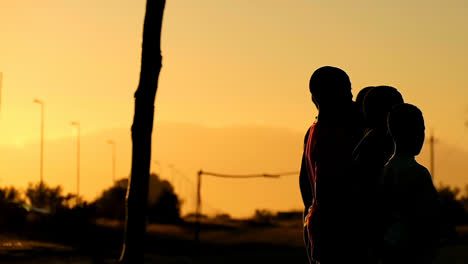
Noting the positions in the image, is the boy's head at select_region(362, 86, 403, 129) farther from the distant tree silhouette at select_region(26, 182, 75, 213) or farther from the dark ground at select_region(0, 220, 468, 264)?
the distant tree silhouette at select_region(26, 182, 75, 213)

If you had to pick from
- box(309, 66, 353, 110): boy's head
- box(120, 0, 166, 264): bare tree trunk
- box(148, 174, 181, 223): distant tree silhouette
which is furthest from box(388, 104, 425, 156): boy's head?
box(148, 174, 181, 223): distant tree silhouette

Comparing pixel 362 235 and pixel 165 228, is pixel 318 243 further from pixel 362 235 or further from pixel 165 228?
pixel 165 228

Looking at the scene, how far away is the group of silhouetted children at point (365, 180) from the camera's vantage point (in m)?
7.90

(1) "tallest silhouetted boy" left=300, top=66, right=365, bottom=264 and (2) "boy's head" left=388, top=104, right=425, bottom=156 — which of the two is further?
(1) "tallest silhouetted boy" left=300, top=66, right=365, bottom=264

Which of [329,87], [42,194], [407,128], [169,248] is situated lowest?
[42,194]

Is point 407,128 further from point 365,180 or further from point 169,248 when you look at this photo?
point 169,248

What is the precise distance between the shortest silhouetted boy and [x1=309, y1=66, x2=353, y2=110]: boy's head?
498 mm

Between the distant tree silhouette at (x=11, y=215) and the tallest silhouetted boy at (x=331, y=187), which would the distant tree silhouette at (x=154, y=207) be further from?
the tallest silhouetted boy at (x=331, y=187)

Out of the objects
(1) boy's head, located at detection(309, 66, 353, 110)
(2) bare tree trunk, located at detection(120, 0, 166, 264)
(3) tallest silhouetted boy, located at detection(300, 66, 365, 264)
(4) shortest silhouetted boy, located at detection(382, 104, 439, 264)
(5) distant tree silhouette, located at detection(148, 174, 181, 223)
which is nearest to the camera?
(4) shortest silhouetted boy, located at detection(382, 104, 439, 264)

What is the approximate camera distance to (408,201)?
7926 millimetres

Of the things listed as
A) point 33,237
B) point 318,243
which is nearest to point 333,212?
point 318,243

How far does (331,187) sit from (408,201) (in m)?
0.52

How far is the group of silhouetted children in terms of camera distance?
7.90 m

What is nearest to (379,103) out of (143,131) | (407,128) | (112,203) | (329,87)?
(329,87)
